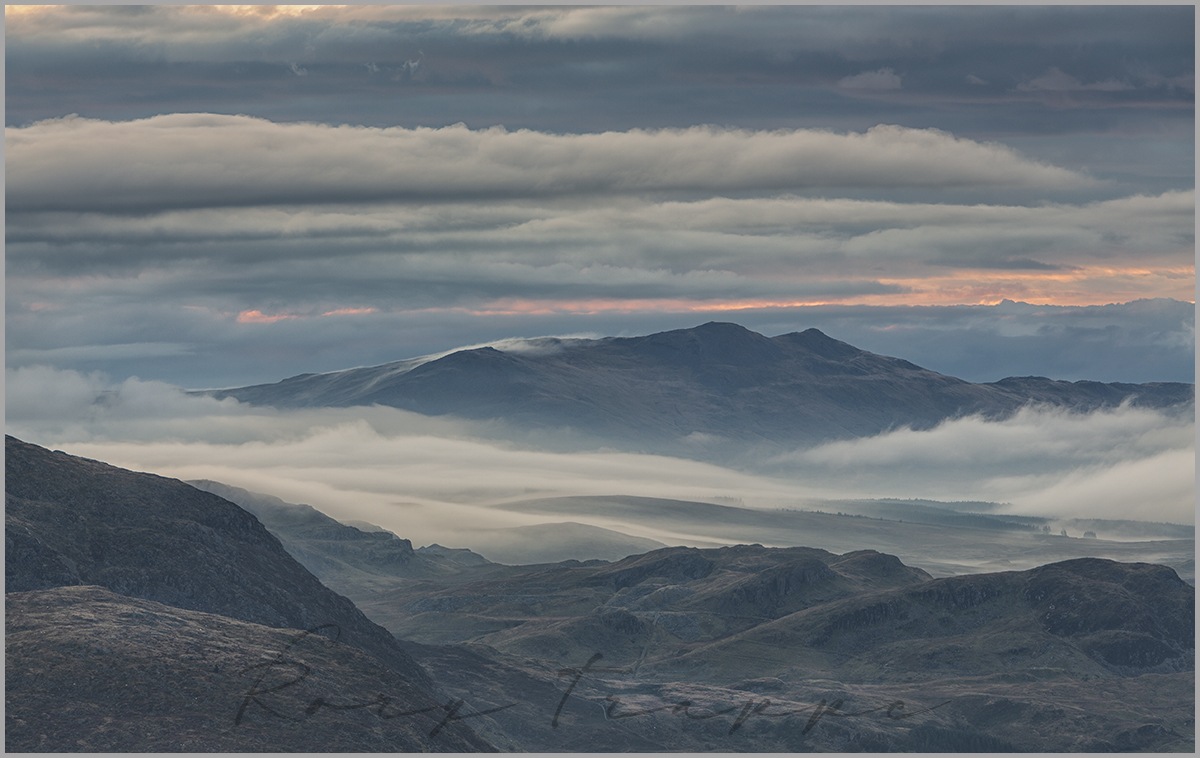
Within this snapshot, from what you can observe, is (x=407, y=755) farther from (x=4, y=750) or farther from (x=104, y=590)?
(x=104, y=590)

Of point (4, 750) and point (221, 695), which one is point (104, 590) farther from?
point (4, 750)

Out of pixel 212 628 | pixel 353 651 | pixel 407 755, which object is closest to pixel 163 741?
pixel 407 755

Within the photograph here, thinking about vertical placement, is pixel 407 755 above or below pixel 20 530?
below

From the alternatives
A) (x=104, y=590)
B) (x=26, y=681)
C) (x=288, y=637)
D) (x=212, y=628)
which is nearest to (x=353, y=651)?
(x=288, y=637)

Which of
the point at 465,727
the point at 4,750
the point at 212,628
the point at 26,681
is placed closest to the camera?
the point at 4,750

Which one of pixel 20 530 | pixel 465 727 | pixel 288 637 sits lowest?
pixel 465 727

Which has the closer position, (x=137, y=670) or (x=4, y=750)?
(x=4, y=750)

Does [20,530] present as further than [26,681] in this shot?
Yes

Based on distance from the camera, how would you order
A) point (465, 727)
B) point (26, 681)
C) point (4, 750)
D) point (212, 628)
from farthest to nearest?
point (465, 727)
point (212, 628)
point (26, 681)
point (4, 750)

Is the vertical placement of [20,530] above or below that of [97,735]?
above
